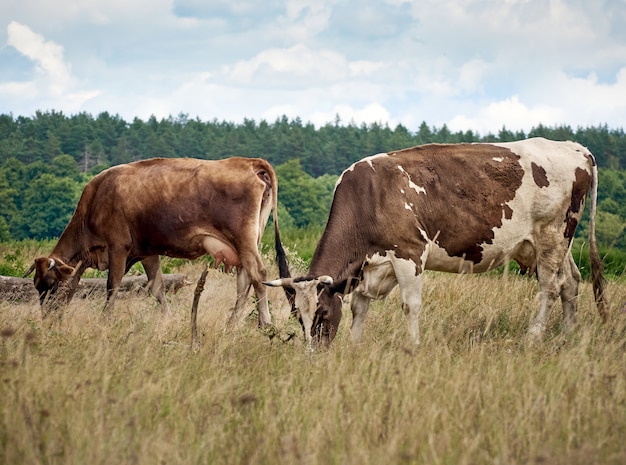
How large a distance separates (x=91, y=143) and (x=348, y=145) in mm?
41682

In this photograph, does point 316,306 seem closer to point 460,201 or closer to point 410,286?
point 410,286

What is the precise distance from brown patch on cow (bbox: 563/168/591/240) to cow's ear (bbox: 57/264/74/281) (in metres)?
5.72

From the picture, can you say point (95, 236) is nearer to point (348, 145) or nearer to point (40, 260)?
point (40, 260)

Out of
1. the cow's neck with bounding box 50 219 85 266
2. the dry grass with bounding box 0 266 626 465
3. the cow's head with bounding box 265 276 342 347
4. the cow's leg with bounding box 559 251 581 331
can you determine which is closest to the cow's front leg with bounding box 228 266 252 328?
the cow's head with bounding box 265 276 342 347

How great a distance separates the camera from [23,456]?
4.24 metres

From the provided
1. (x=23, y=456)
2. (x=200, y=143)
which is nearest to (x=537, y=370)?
(x=23, y=456)

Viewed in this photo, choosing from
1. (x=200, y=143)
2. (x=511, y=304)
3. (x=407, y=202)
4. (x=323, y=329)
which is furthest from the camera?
(x=200, y=143)

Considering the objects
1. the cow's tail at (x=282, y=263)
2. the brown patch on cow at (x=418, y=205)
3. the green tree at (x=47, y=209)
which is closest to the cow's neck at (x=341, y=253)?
the brown patch on cow at (x=418, y=205)

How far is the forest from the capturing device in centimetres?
8344

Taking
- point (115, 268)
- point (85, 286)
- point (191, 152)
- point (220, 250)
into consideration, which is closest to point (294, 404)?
point (220, 250)

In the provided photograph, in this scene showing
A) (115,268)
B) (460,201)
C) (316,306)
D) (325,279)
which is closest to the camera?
(316,306)

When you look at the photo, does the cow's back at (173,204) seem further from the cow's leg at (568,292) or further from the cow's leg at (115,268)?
the cow's leg at (568,292)

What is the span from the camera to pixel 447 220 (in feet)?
27.0

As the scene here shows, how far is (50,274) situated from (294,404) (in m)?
5.75
